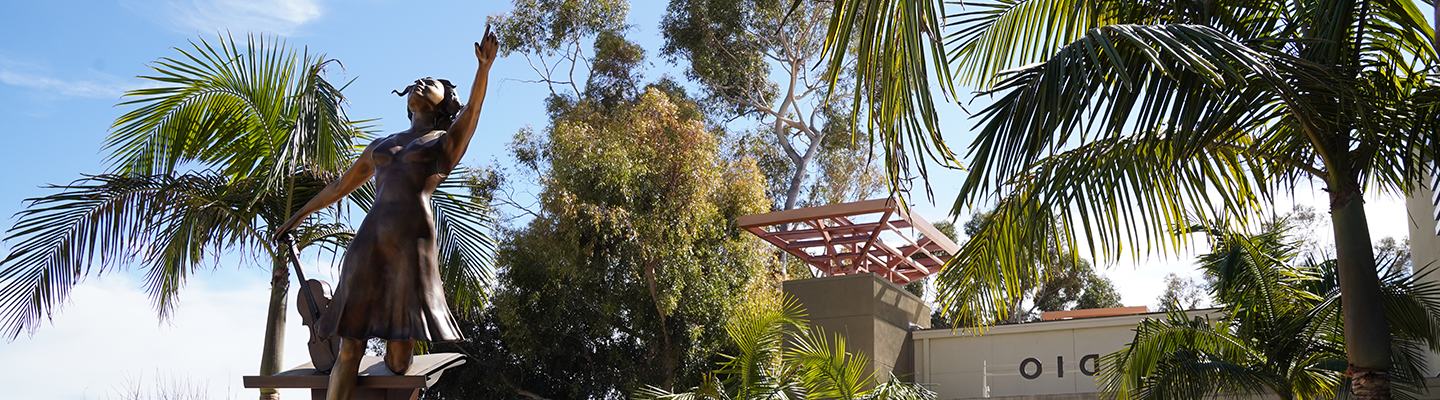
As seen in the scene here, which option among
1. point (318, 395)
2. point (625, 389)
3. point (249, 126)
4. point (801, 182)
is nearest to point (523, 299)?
point (625, 389)

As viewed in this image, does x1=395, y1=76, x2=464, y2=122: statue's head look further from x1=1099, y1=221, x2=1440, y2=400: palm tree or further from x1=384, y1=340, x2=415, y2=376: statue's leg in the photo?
x1=1099, y1=221, x2=1440, y2=400: palm tree

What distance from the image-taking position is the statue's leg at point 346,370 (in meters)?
4.13

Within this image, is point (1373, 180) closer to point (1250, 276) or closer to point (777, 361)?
point (1250, 276)

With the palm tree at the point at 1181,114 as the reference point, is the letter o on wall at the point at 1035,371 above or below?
below

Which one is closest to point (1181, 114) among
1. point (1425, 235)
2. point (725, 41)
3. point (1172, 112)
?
point (1172, 112)

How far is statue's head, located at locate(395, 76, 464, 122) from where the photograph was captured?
4.54 meters

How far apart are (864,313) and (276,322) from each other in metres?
7.48

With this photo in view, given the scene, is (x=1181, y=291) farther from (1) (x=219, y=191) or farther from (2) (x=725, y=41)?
(1) (x=219, y=191)

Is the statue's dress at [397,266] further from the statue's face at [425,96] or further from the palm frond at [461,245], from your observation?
the palm frond at [461,245]

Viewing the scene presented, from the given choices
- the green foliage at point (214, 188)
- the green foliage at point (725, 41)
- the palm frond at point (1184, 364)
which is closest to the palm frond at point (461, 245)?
the green foliage at point (214, 188)

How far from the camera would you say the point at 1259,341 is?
7.44m

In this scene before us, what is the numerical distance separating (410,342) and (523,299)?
44.8 feet

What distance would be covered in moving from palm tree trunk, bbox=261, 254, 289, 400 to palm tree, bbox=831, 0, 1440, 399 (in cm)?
473

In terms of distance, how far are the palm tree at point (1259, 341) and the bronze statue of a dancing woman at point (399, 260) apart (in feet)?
16.1
